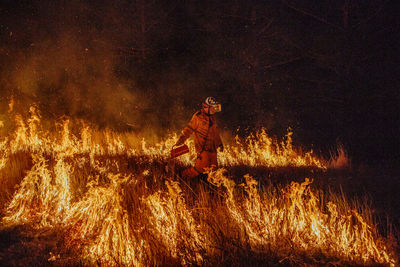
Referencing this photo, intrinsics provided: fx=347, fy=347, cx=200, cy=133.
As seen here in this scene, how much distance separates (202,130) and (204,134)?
86mm

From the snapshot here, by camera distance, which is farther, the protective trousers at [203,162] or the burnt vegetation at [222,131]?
the protective trousers at [203,162]

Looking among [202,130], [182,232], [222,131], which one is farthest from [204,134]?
[222,131]

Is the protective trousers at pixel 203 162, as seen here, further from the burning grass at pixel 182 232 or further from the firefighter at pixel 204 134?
the burning grass at pixel 182 232

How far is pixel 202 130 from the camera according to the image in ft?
21.7

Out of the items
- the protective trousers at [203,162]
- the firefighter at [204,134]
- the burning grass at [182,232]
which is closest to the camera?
the burning grass at [182,232]

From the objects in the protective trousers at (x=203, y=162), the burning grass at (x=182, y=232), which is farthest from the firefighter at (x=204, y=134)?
the burning grass at (x=182, y=232)

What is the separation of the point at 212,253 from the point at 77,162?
529 centimetres

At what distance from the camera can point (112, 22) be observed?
646 inches

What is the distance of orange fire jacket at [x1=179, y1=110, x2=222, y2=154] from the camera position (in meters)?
6.59

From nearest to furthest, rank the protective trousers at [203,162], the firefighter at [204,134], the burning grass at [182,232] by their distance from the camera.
Answer: the burning grass at [182,232] → the firefighter at [204,134] → the protective trousers at [203,162]

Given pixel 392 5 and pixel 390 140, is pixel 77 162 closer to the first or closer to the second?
pixel 390 140

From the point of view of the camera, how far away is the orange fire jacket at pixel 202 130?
259 inches

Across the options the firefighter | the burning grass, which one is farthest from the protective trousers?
the burning grass

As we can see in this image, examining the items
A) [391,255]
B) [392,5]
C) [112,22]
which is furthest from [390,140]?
[112,22]
